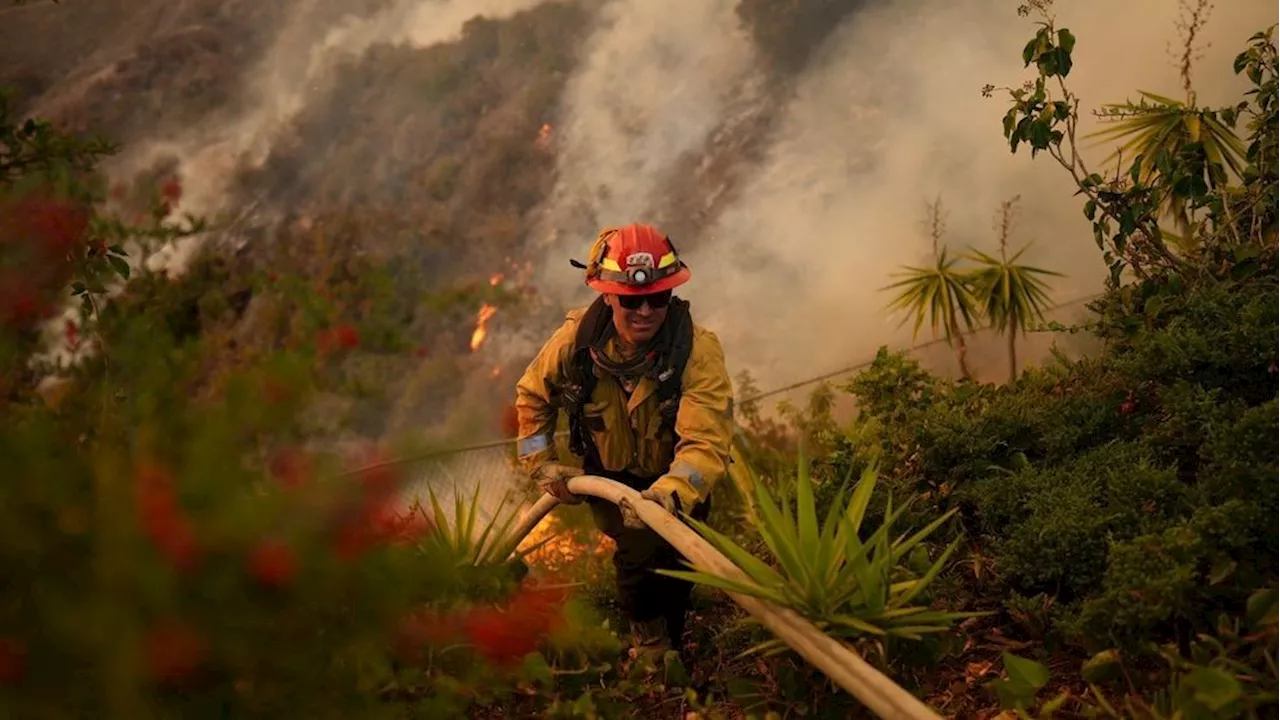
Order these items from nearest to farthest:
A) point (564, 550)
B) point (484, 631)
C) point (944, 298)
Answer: point (484, 631)
point (564, 550)
point (944, 298)

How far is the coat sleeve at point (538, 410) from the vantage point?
3191 millimetres

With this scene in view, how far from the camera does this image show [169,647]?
0.77m

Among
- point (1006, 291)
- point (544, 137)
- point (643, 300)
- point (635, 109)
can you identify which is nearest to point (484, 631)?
point (643, 300)

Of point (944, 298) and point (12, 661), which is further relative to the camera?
point (944, 298)

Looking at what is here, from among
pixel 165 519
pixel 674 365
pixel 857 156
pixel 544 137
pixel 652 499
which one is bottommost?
pixel 165 519

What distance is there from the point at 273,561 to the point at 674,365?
83.0 inches

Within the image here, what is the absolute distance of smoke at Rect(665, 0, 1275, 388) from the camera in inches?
261

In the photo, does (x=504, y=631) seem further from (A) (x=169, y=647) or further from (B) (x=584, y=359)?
(B) (x=584, y=359)

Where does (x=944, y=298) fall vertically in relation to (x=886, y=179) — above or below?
below

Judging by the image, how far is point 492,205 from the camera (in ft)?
29.9

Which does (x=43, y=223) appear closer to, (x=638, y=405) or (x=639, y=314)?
(x=639, y=314)

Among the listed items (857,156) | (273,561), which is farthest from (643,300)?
(857,156)

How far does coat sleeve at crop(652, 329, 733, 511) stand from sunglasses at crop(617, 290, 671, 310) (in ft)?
0.55

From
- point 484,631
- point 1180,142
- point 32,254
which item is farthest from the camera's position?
point 1180,142
